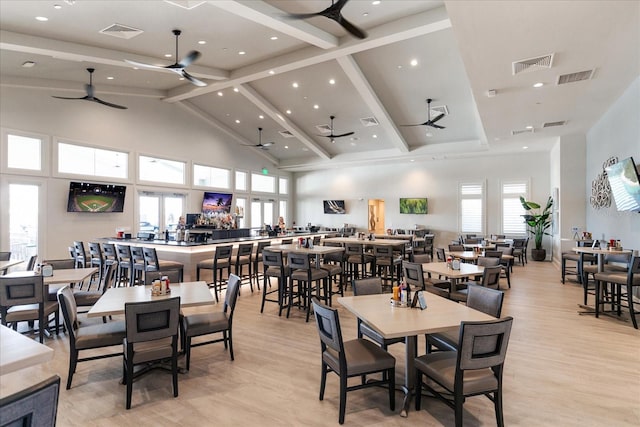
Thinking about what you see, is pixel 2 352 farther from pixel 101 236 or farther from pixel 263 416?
pixel 101 236

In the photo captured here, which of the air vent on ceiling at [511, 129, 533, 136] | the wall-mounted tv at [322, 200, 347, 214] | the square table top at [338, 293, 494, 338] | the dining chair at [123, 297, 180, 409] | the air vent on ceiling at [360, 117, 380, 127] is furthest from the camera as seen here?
the wall-mounted tv at [322, 200, 347, 214]

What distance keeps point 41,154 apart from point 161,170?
327 cm

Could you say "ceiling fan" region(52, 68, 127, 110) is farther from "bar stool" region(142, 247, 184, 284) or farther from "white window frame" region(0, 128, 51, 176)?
"bar stool" region(142, 247, 184, 284)

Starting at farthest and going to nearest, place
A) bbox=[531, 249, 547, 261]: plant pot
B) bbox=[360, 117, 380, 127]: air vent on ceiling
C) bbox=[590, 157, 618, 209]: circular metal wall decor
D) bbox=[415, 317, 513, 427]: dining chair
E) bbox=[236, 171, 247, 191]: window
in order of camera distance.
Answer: bbox=[236, 171, 247, 191]: window
bbox=[531, 249, 547, 261]: plant pot
bbox=[360, 117, 380, 127]: air vent on ceiling
bbox=[590, 157, 618, 209]: circular metal wall decor
bbox=[415, 317, 513, 427]: dining chair

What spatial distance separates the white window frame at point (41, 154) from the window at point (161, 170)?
237 cm

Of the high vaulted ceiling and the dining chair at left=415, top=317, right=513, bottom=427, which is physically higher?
the high vaulted ceiling

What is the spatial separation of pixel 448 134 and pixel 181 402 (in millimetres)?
11209

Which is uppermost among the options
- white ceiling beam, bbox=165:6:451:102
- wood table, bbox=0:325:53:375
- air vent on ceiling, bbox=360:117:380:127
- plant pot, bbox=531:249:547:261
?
white ceiling beam, bbox=165:6:451:102

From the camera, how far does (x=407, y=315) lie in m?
2.63

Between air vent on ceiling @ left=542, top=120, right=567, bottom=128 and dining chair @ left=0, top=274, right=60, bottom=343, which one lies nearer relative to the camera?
dining chair @ left=0, top=274, right=60, bottom=343

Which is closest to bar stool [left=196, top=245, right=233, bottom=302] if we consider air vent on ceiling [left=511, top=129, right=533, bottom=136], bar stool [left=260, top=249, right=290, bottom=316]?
bar stool [left=260, top=249, right=290, bottom=316]

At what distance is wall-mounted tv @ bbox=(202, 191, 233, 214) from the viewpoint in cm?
1255

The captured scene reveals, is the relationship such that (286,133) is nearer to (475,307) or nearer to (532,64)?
(532,64)

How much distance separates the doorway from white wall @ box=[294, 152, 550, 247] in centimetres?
24
